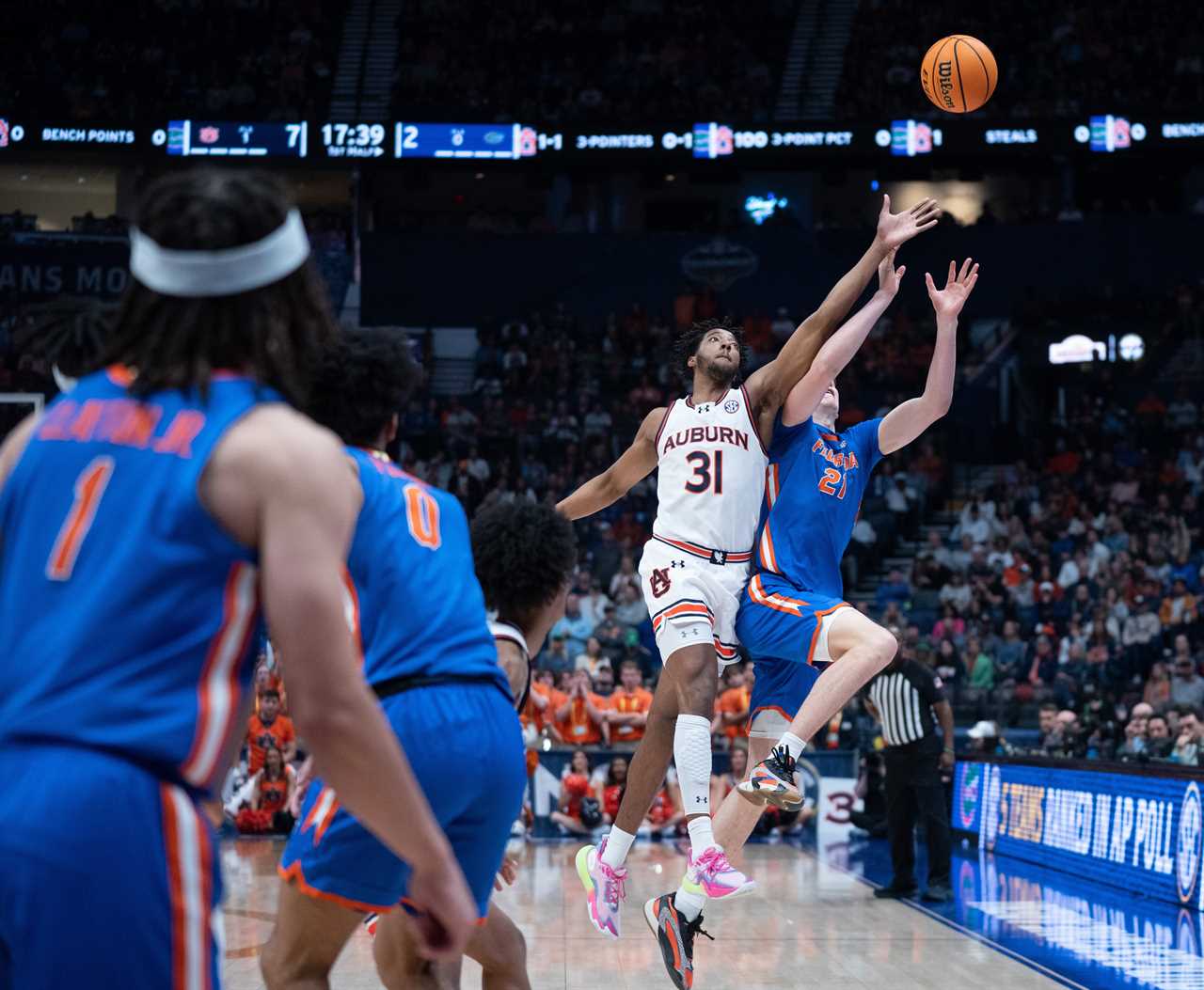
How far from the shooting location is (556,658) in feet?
58.6

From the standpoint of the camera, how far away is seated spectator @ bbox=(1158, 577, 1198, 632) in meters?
17.9

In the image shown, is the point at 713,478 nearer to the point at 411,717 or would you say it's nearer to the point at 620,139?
the point at 411,717

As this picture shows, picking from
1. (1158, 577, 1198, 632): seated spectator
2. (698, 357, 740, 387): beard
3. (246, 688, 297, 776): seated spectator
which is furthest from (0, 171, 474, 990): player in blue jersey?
(1158, 577, 1198, 632): seated spectator

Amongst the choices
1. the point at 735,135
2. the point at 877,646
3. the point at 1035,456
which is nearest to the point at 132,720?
the point at 877,646

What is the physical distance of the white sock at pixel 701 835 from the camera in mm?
6320

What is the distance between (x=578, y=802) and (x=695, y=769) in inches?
363

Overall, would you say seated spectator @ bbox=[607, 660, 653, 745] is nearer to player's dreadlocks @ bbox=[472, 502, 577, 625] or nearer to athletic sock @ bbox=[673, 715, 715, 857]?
athletic sock @ bbox=[673, 715, 715, 857]

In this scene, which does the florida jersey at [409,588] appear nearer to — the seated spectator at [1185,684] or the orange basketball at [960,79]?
the orange basketball at [960,79]

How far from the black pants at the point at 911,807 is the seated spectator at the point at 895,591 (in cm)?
912

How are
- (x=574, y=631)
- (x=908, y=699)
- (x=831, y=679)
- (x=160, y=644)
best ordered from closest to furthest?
(x=160, y=644) < (x=831, y=679) < (x=908, y=699) < (x=574, y=631)

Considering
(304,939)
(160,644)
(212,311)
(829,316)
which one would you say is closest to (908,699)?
(829,316)

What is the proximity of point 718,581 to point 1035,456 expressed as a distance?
1924 centimetres

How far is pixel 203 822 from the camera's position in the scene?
87.9 inches

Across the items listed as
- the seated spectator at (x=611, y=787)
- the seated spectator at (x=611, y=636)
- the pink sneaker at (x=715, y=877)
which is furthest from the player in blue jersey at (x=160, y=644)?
the seated spectator at (x=611, y=636)
